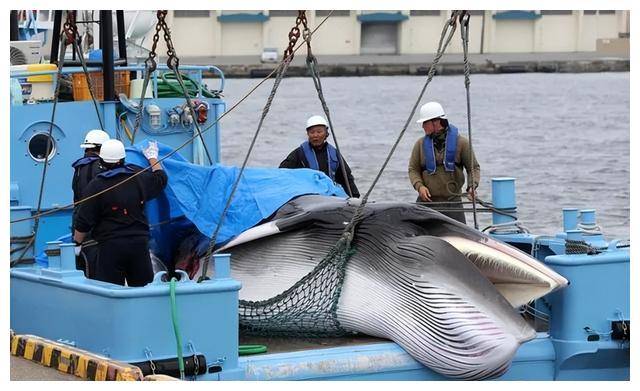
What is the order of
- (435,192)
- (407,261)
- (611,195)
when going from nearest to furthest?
1. (407,261)
2. (435,192)
3. (611,195)

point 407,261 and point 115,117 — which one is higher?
point 115,117

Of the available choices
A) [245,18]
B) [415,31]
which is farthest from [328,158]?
[415,31]

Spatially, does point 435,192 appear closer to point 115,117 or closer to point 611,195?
point 115,117

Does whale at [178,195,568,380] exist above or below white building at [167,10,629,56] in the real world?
below

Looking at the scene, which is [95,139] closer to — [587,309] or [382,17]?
[587,309]

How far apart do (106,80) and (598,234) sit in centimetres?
472

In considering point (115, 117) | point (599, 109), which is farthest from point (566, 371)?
point (599, 109)

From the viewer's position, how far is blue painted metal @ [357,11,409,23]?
83.4 meters

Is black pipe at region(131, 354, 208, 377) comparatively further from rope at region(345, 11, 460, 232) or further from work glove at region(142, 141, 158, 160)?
work glove at region(142, 141, 158, 160)

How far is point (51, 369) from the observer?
9000 millimetres

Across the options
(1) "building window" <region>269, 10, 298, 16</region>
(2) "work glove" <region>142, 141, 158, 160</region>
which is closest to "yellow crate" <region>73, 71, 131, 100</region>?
(2) "work glove" <region>142, 141, 158, 160</region>

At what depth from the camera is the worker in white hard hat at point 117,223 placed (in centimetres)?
979

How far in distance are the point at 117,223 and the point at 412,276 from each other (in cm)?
213

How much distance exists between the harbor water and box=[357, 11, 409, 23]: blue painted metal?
875 centimetres
